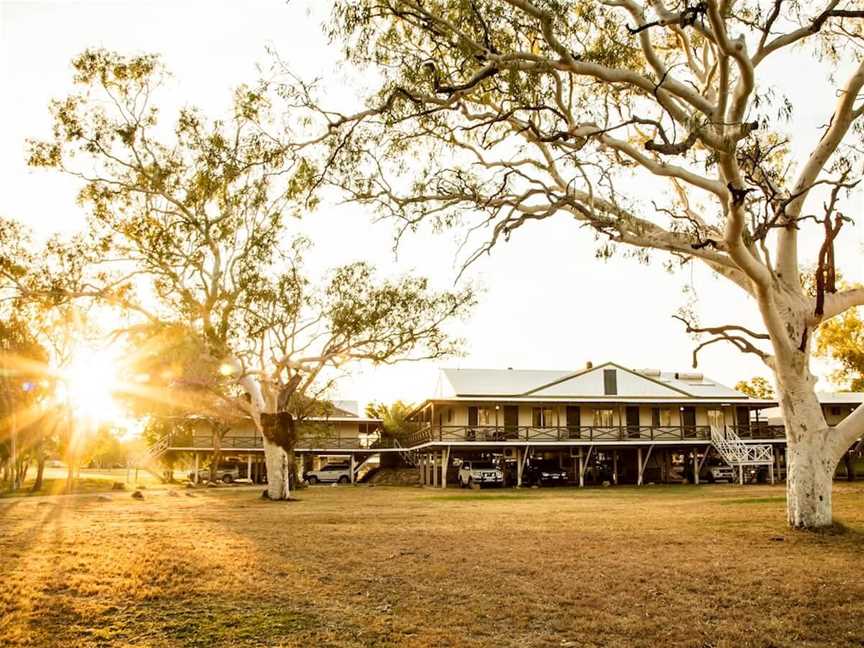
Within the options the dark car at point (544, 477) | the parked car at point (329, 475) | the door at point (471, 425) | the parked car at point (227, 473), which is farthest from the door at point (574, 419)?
the parked car at point (227, 473)

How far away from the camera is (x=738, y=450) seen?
37.6 meters

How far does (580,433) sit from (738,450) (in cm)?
798

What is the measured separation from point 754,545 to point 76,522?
13269mm

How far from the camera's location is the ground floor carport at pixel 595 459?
39250mm

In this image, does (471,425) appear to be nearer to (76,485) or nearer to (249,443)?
(249,443)

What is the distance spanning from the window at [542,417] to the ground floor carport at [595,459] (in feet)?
4.10

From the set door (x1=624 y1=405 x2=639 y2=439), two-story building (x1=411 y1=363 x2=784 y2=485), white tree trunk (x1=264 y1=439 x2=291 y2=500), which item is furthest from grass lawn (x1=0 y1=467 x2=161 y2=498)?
door (x1=624 y1=405 x2=639 y2=439)

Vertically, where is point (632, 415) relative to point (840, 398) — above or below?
below

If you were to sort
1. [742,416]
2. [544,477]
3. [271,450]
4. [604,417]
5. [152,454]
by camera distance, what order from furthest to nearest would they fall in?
[152,454] < [742,416] < [604,417] < [544,477] < [271,450]

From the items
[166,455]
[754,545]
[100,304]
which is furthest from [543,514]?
[166,455]

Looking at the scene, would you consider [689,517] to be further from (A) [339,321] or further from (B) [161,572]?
(A) [339,321]

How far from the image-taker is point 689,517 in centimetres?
1611

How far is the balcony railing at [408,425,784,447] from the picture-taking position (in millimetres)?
38531

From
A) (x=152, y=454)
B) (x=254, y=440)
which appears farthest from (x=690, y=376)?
(x=152, y=454)
